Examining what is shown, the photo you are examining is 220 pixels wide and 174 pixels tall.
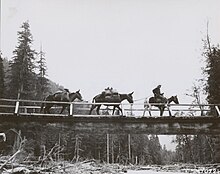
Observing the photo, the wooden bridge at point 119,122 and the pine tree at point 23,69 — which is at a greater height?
the pine tree at point 23,69

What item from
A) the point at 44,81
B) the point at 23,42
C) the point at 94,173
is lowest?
the point at 94,173

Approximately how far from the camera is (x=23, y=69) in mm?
18828

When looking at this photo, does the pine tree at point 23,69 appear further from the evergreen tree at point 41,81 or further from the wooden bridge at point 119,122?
the wooden bridge at point 119,122

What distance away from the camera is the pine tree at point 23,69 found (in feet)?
60.5

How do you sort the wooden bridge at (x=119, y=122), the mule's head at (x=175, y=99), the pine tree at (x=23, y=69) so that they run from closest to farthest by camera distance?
the wooden bridge at (x=119, y=122) → the mule's head at (x=175, y=99) → the pine tree at (x=23, y=69)

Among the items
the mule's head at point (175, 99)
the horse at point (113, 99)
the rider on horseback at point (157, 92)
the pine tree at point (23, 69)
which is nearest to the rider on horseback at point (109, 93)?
the horse at point (113, 99)

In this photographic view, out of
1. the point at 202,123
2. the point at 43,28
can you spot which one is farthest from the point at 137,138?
the point at 43,28

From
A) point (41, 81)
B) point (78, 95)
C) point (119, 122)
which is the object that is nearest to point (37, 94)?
point (41, 81)

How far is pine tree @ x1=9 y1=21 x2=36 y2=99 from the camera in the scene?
1845 cm

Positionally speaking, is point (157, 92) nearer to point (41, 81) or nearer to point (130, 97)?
point (130, 97)

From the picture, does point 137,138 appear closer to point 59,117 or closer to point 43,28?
point 59,117

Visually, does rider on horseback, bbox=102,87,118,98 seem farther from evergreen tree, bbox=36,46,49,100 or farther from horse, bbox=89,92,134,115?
evergreen tree, bbox=36,46,49,100

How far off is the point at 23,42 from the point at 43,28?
14.7 meters

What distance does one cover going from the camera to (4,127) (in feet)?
29.4
